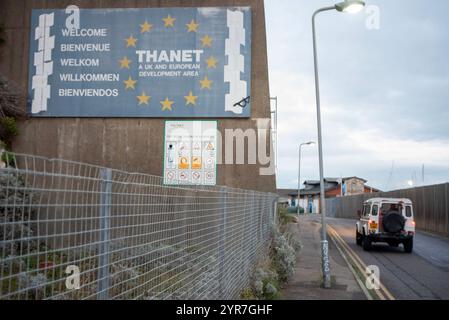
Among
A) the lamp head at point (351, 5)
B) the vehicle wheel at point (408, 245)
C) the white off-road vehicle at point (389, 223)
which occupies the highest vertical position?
the lamp head at point (351, 5)

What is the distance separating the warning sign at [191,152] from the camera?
19.6 metres

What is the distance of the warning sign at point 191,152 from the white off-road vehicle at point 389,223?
6.62 m

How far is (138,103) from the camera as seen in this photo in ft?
67.2

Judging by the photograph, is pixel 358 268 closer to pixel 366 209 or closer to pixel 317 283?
pixel 317 283

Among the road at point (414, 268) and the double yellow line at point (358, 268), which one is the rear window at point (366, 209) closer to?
the road at point (414, 268)

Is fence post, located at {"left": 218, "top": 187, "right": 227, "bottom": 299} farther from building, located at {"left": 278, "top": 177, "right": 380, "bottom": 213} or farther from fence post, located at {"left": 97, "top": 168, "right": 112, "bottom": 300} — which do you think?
building, located at {"left": 278, "top": 177, "right": 380, "bottom": 213}

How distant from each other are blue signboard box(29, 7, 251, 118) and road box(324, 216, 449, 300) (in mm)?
8180

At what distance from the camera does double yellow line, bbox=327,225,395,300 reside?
1150cm

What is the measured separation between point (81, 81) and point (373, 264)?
13.2 meters

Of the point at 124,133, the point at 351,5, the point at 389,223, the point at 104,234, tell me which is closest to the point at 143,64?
the point at 124,133

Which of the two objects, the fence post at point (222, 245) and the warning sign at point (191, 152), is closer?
the fence post at point (222, 245)

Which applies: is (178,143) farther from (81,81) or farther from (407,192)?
(407,192)

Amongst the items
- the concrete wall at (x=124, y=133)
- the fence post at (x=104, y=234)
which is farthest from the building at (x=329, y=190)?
the fence post at (x=104, y=234)

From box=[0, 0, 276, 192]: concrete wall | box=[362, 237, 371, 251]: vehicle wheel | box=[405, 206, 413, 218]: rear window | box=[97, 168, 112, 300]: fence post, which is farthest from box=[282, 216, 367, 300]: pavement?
box=[97, 168, 112, 300]: fence post
